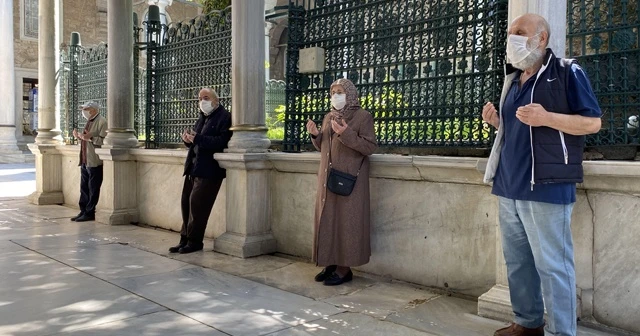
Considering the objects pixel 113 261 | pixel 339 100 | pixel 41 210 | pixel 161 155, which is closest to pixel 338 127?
pixel 339 100

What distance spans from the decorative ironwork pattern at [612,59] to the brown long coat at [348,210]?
→ 5.76ft

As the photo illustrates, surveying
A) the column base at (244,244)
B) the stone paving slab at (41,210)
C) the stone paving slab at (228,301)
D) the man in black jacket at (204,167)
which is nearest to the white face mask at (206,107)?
the man in black jacket at (204,167)

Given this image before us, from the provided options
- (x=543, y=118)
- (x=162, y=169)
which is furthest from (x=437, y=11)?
(x=162, y=169)

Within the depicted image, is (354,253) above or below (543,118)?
below

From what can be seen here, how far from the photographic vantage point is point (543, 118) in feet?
9.83

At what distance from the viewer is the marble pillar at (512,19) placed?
3.73 m

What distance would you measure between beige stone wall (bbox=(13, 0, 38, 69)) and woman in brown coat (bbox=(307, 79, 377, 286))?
79.6ft

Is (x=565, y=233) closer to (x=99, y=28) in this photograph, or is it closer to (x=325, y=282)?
(x=325, y=282)

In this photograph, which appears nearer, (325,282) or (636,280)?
(636,280)

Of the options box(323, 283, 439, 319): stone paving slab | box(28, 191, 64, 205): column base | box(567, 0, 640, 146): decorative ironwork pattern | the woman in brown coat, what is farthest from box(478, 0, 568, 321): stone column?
box(28, 191, 64, 205): column base

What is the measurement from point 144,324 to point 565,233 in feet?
9.01

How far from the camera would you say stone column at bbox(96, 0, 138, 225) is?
318 inches

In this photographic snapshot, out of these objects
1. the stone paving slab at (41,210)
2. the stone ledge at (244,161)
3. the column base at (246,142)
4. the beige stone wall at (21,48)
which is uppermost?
the beige stone wall at (21,48)

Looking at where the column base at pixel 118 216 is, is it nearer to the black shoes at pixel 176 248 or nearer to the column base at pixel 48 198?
the black shoes at pixel 176 248
